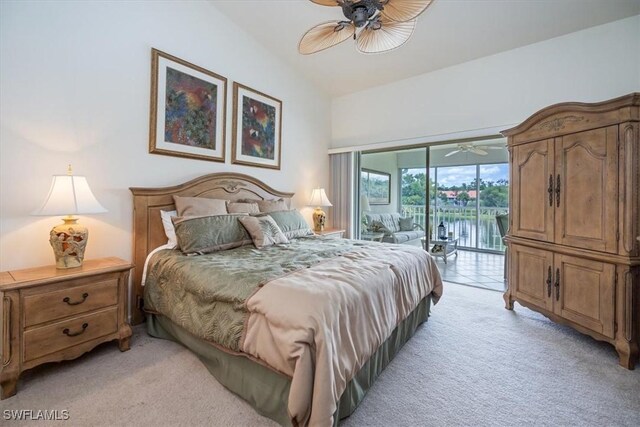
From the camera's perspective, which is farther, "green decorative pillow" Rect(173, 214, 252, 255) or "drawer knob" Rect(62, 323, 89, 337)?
"green decorative pillow" Rect(173, 214, 252, 255)

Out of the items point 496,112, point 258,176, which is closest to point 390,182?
point 496,112

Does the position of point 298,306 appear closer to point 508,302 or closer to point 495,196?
point 508,302

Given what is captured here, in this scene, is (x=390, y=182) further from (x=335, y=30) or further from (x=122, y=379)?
(x=122, y=379)

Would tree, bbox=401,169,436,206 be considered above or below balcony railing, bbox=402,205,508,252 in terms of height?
above

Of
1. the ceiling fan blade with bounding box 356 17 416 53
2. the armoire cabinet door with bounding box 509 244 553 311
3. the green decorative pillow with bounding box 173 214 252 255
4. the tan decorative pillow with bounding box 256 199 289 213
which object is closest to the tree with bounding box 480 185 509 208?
the armoire cabinet door with bounding box 509 244 553 311

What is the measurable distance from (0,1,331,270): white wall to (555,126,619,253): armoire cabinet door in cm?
340

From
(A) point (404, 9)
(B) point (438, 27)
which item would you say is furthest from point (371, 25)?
(B) point (438, 27)

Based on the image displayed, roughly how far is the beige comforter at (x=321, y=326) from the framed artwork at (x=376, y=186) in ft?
10.5

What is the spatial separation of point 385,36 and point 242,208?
7.01 ft

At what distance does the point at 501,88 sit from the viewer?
3.42 meters

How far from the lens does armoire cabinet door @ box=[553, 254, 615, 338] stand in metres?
2.04

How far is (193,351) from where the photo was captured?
1.98 metres

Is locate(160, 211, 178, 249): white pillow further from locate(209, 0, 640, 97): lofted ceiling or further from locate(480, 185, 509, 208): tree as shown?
locate(480, 185, 509, 208): tree

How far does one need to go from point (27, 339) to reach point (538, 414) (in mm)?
2937
